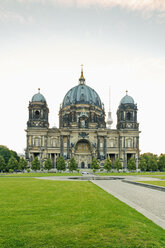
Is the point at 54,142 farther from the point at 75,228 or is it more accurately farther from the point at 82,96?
the point at 75,228

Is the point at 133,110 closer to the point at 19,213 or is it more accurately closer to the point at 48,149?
the point at 48,149

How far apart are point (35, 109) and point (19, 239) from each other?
286 ft

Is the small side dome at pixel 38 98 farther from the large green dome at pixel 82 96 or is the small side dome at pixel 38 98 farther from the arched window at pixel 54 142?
the arched window at pixel 54 142

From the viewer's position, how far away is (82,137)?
3656 inches

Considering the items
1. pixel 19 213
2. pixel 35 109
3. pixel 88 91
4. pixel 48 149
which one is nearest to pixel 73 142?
pixel 48 149

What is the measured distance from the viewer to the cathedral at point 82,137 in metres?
90.8

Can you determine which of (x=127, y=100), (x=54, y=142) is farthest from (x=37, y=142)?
(x=127, y=100)

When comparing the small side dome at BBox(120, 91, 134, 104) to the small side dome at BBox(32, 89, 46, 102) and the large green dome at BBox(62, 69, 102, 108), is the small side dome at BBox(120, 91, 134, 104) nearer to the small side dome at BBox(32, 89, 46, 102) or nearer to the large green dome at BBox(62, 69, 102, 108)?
the large green dome at BBox(62, 69, 102, 108)

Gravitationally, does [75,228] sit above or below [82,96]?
below

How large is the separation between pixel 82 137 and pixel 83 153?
290 inches

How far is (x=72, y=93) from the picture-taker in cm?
10738

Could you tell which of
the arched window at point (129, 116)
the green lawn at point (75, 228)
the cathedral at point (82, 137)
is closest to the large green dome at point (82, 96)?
the cathedral at point (82, 137)

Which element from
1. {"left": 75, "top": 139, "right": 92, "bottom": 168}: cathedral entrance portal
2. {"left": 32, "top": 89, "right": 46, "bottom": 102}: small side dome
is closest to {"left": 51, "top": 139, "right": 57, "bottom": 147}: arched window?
{"left": 75, "top": 139, "right": 92, "bottom": 168}: cathedral entrance portal

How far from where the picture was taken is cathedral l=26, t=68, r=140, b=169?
90.8 m
